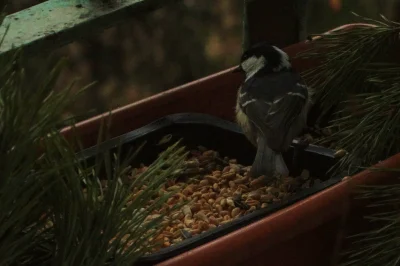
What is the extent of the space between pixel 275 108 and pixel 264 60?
219mm

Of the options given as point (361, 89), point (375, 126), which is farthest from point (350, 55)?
point (375, 126)

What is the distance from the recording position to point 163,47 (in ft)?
10.7

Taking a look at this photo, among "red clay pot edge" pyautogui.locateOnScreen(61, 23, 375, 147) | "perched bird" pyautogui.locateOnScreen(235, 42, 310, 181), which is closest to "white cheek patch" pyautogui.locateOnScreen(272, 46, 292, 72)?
"perched bird" pyautogui.locateOnScreen(235, 42, 310, 181)

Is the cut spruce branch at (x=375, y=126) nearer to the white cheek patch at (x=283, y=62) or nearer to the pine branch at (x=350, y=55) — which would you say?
the pine branch at (x=350, y=55)

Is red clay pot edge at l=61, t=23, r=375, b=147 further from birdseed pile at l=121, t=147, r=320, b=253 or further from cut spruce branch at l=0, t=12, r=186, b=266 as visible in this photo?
cut spruce branch at l=0, t=12, r=186, b=266

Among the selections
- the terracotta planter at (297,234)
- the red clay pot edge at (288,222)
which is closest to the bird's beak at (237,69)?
the terracotta planter at (297,234)

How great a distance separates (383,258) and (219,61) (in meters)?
1.98

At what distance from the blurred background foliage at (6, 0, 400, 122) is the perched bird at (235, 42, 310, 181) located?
1054 mm

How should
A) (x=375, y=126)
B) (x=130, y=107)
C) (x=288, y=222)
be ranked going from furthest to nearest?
(x=130, y=107) → (x=375, y=126) → (x=288, y=222)

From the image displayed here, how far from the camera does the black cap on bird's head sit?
212 centimetres

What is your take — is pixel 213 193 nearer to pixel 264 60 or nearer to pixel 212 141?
pixel 212 141

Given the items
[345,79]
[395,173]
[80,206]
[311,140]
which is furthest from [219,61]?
[80,206]

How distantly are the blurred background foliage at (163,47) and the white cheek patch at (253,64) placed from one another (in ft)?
3.17

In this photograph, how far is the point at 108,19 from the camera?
2.00 m
